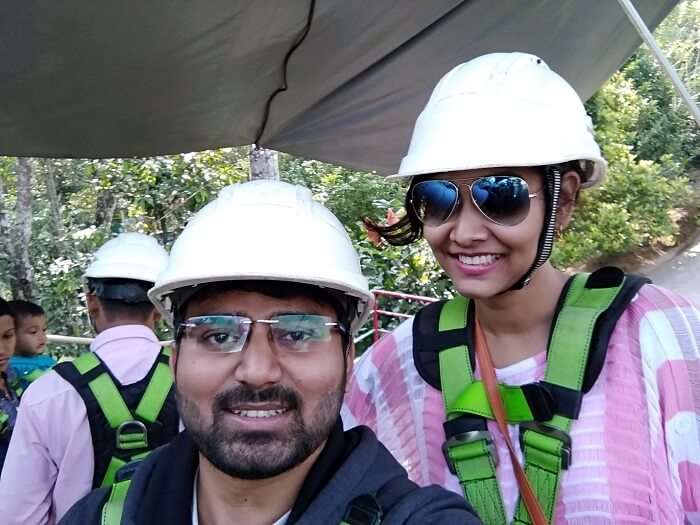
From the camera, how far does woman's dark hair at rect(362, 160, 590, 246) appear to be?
5.53 feet

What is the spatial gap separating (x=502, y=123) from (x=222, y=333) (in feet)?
2.45

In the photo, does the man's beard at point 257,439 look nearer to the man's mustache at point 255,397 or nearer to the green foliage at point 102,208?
the man's mustache at point 255,397

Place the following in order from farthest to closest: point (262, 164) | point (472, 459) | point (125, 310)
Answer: point (262, 164)
point (125, 310)
point (472, 459)

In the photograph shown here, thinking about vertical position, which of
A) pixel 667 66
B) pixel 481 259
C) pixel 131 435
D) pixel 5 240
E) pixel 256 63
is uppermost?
pixel 5 240

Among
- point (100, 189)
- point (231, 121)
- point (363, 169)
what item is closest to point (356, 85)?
point (231, 121)

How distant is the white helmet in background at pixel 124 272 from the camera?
266 cm

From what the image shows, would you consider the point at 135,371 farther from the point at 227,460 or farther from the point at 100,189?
the point at 100,189

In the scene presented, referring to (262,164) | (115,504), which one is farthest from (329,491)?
(262,164)

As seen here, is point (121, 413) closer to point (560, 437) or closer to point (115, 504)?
point (115, 504)

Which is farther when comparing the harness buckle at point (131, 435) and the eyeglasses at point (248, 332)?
the harness buckle at point (131, 435)

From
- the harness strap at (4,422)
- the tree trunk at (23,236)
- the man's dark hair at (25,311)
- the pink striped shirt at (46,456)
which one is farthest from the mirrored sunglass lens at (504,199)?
the tree trunk at (23,236)

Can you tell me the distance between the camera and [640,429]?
1.56 meters

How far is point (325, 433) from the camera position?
1.33 m

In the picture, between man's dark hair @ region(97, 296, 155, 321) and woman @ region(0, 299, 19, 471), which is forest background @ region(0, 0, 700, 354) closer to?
woman @ region(0, 299, 19, 471)
